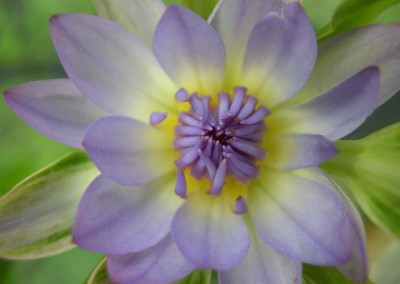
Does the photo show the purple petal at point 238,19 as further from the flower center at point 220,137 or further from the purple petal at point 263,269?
the purple petal at point 263,269

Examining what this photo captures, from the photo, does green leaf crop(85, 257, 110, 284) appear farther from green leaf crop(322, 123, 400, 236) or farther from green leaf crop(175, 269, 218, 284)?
green leaf crop(322, 123, 400, 236)

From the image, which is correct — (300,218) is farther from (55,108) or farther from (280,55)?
(55,108)

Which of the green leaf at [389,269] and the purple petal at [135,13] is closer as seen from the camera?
the purple petal at [135,13]

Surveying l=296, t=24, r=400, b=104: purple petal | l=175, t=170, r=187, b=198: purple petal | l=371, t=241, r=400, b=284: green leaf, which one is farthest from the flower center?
l=371, t=241, r=400, b=284: green leaf

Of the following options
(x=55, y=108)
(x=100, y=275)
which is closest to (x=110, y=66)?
(x=55, y=108)

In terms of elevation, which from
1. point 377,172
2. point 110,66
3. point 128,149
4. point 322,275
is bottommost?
point 322,275

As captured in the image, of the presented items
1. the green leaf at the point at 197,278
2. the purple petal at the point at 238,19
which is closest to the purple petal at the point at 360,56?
the purple petal at the point at 238,19
